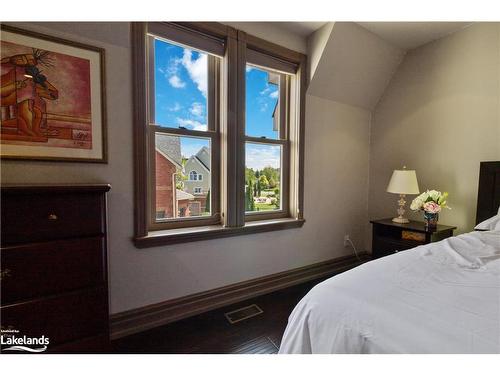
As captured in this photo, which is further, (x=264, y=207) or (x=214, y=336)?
(x=264, y=207)

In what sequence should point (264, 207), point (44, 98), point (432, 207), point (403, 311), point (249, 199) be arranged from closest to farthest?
point (403, 311)
point (44, 98)
point (432, 207)
point (249, 199)
point (264, 207)

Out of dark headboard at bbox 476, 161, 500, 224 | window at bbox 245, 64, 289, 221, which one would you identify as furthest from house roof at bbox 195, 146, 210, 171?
dark headboard at bbox 476, 161, 500, 224

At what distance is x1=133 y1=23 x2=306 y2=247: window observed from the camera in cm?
180

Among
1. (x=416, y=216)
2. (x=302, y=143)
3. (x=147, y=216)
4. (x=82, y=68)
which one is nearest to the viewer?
(x=82, y=68)

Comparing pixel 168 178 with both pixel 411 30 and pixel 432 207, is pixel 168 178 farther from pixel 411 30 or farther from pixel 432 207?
pixel 411 30

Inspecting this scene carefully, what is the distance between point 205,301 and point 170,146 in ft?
4.31

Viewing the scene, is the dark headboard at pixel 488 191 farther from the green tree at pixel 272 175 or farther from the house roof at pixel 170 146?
the house roof at pixel 170 146

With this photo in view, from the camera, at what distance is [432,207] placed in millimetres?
2215

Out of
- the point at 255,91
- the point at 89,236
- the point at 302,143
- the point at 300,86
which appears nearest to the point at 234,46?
the point at 255,91

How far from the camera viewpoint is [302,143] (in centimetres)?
252

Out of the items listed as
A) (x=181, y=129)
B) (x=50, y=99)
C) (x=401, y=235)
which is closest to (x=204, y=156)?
(x=181, y=129)

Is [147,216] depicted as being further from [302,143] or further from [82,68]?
[302,143]

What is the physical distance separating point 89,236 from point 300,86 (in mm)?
2242

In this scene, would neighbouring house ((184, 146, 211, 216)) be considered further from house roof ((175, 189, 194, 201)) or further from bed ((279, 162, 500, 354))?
bed ((279, 162, 500, 354))
